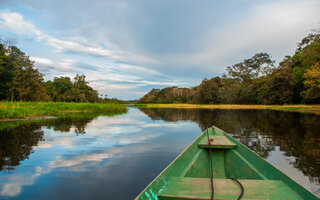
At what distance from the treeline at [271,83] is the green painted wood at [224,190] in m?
26.6

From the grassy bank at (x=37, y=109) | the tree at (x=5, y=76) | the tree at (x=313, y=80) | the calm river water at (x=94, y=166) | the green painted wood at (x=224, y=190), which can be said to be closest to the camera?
the green painted wood at (x=224, y=190)

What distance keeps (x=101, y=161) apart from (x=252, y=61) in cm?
6023

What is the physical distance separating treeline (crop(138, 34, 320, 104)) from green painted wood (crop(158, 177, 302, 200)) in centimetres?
2657

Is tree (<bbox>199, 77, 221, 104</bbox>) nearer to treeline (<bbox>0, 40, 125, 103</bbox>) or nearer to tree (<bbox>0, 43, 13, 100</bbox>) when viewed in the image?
treeline (<bbox>0, 40, 125, 103</bbox>)

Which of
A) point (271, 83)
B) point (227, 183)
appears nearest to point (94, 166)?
point (227, 183)

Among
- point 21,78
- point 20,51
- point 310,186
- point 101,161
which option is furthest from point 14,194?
point 20,51

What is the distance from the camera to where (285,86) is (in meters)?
35.8

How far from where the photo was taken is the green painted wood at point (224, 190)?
183 centimetres

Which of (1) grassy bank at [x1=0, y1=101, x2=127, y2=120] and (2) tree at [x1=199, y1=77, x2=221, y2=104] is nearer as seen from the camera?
(1) grassy bank at [x1=0, y1=101, x2=127, y2=120]

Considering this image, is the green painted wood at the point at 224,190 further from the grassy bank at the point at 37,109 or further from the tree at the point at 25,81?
the tree at the point at 25,81

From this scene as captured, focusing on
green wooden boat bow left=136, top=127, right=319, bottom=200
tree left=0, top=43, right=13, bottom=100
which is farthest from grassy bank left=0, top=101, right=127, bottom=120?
green wooden boat bow left=136, top=127, right=319, bottom=200

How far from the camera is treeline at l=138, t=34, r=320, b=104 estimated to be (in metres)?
26.3

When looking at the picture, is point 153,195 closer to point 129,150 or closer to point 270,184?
point 270,184

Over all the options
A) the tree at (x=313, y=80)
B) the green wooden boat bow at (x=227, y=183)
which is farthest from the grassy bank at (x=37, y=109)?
the tree at (x=313, y=80)
